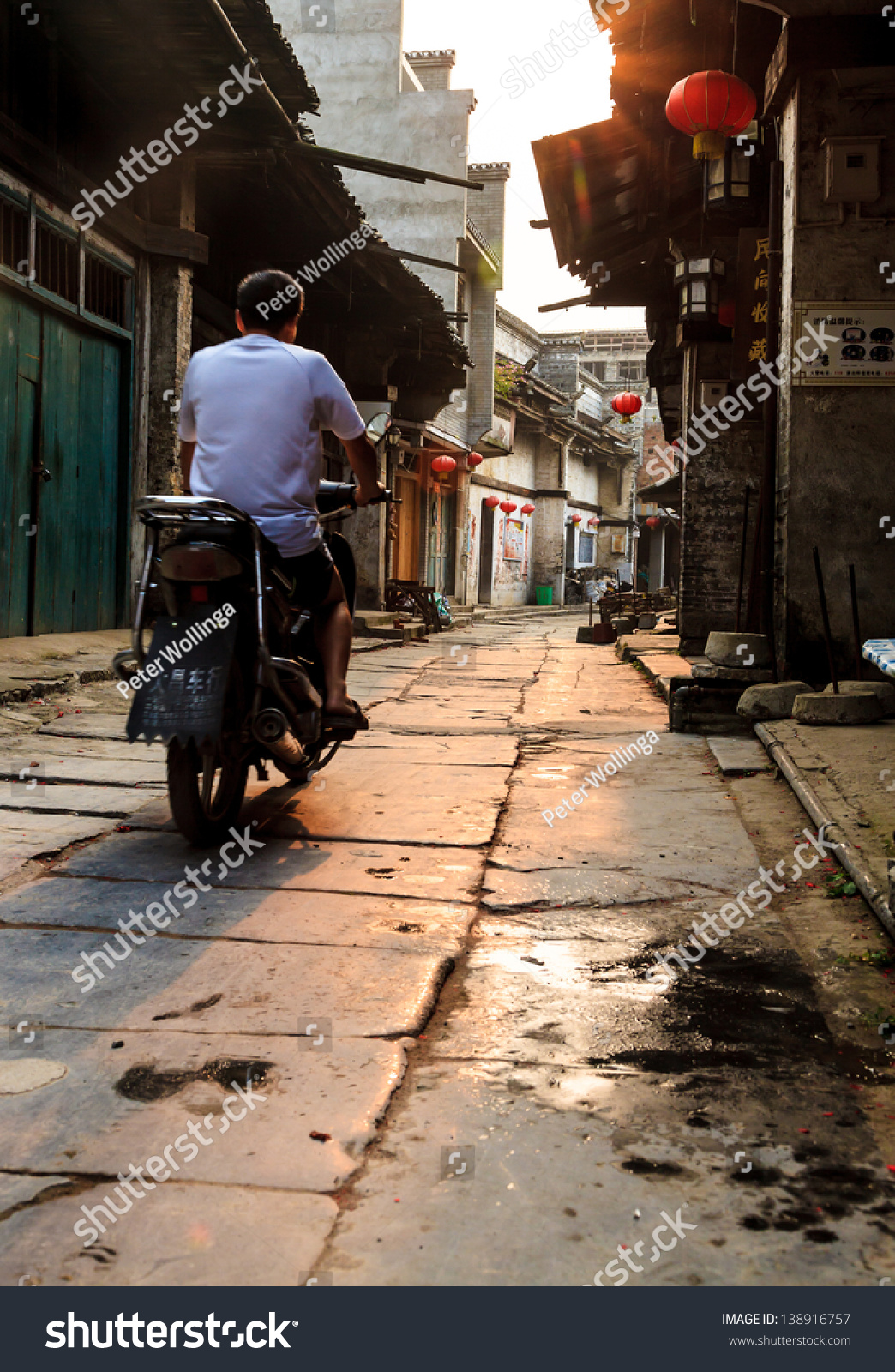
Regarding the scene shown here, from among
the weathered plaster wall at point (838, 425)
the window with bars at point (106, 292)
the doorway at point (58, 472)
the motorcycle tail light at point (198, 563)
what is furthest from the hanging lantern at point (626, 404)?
the motorcycle tail light at point (198, 563)

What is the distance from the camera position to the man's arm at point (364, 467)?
3.70 m

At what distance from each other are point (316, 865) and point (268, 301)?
1.73 meters

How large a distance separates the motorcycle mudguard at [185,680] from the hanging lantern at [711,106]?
564 cm

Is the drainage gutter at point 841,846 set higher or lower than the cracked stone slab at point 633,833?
higher

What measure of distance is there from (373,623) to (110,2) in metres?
8.63

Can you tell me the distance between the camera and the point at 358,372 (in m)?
15.7

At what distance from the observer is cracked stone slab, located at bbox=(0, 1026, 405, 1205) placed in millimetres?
1665

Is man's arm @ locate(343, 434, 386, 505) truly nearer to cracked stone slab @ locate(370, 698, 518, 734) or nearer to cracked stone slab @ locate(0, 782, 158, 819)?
cracked stone slab @ locate(0, 782, 158, 819)

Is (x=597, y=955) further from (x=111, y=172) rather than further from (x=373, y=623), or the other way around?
(x=373, y=623)

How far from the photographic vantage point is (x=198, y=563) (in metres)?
3.10

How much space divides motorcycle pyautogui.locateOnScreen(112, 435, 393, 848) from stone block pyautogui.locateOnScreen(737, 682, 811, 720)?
297 centimetres

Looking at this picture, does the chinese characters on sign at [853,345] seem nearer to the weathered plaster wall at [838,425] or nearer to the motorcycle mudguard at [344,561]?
the weathered plaster wall at [838,425]
